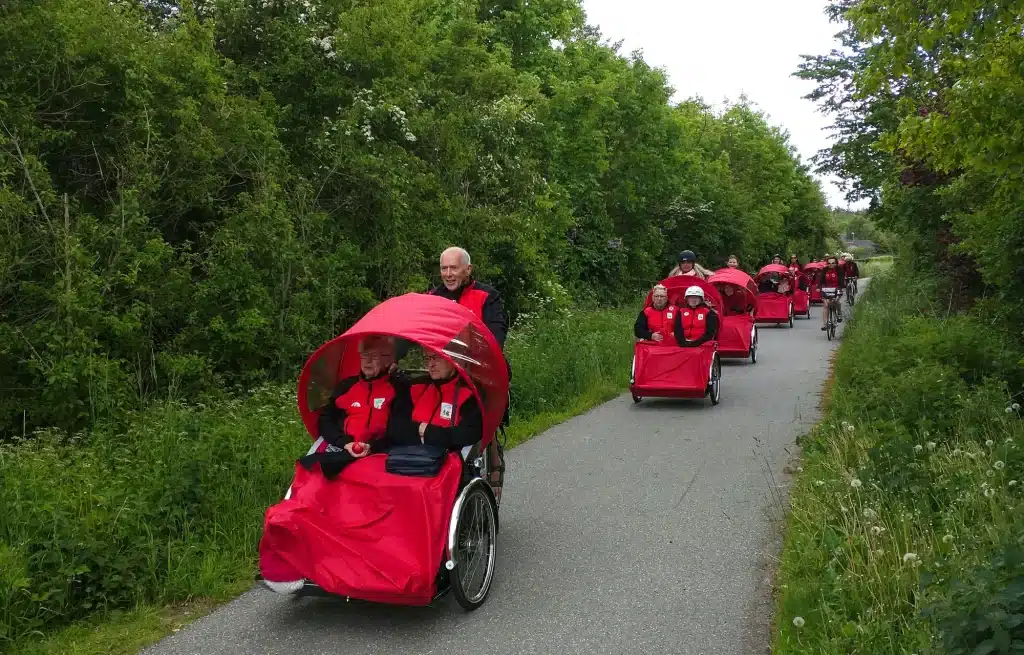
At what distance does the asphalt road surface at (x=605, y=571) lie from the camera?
4602 millimetres

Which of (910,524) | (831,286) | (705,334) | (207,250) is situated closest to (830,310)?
(831,286)

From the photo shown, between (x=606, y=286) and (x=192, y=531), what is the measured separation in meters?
22.4

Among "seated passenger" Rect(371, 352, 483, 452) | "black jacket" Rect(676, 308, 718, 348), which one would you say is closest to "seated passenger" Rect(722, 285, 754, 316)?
"black jacket" Rect(676, 308, 718, 348)

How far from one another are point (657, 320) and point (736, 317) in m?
4.84

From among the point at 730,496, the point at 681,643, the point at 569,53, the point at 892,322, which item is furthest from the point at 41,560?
the point at 569,53

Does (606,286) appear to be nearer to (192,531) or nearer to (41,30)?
(41,30)

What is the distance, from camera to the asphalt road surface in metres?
4.60

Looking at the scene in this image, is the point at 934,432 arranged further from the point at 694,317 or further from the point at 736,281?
the point at 736,281

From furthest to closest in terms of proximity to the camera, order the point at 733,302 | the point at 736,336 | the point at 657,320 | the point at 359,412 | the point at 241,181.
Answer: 1. the point at 733,302
2. the point at 736,336
3. the point at 657,320
4. the point at 241,181
5. the point at 359,412

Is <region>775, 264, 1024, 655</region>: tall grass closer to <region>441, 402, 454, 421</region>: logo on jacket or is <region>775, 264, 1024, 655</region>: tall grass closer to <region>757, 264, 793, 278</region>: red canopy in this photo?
<region>441, 402, 454, 421</region>: logo on jacket

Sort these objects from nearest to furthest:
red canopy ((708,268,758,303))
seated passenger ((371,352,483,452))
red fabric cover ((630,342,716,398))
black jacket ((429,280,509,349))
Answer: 1. seated passenger ((371,352,483,452))
2. black jacket ((429,280,509,349))
3. red fabric cover ((630,342,716,398))
4. red canopy ((708,268,758,303))

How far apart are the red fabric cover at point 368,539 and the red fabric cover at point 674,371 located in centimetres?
746

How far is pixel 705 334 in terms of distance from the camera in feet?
40.1

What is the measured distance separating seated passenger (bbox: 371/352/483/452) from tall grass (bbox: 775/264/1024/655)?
2099 millimetres
